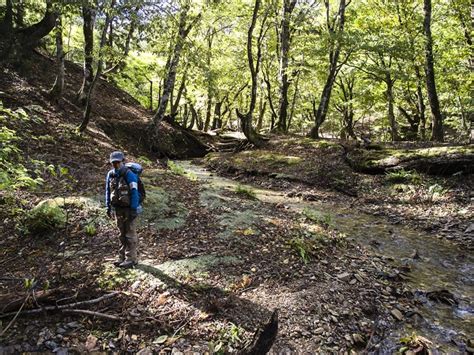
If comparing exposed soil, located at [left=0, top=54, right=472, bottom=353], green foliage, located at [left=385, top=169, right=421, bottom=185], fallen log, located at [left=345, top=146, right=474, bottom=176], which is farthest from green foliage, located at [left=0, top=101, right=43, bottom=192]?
fallen log, located at [left=345, top=146, right=474, bottom=176]

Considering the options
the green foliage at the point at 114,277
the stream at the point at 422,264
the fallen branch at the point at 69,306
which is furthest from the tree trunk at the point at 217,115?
the fallen branch at the point at 69,306

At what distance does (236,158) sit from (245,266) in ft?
41.2

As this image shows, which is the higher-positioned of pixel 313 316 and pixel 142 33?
pixel 142 33

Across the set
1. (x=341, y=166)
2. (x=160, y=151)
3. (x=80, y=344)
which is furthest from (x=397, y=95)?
(x=80, y=344)

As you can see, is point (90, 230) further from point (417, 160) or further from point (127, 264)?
point (417, 160)

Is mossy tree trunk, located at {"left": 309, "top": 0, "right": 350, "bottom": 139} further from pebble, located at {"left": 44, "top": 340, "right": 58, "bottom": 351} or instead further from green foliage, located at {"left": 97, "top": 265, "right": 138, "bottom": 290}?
pebble, located at {"left": 44, "top": 340, "right": 58, "bottom": 351}

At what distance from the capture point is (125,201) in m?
5.88

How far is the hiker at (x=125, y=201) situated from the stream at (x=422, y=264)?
4.49 metres

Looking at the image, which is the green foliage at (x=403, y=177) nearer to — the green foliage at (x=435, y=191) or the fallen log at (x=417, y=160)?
the fallen log at (x=417, y=160)

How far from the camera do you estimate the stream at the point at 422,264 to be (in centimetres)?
514

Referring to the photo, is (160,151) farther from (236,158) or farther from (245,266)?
(245,266)

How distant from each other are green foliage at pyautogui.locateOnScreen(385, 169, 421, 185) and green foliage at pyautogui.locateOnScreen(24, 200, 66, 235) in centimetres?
1156

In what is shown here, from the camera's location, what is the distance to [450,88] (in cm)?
2209

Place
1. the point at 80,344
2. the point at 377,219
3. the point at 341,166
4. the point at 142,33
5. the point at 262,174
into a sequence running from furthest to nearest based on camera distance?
the point at 262,174 → the point at 341,166 → the point at 142,33 → the point at 377,219 → the point at 80,344
